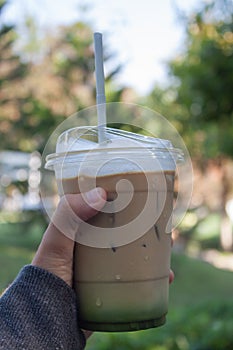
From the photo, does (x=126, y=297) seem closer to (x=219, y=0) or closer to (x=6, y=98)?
(x=219, y=0)

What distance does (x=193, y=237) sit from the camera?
41.0 ft

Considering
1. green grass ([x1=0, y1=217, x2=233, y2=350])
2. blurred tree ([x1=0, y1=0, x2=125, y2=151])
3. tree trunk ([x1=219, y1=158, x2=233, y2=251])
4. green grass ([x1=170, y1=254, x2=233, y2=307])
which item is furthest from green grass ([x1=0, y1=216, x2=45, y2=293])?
tree trunk ([x1=219, y1=158, x2=233, y2=251])

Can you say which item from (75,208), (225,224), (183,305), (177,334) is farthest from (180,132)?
(75,208)

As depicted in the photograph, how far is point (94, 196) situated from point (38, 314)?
0.21m

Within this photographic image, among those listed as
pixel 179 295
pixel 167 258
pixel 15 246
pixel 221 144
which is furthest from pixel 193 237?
pixel 167 258

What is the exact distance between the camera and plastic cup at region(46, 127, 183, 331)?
98 cm

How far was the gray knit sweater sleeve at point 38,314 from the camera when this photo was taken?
35.8 inches

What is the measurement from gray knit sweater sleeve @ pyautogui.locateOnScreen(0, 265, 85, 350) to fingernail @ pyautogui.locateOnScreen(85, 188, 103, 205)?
139 mm

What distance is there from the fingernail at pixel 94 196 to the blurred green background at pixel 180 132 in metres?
0.33

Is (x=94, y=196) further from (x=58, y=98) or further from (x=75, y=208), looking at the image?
(x=58, y=98)

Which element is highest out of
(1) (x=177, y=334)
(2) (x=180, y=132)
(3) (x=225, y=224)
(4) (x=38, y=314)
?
(2) (x=180, y=132)

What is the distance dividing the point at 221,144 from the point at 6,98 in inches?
192

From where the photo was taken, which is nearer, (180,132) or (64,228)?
(64,228)

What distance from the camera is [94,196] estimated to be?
0.96m
